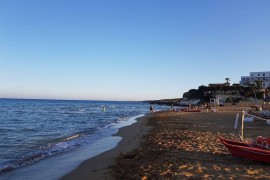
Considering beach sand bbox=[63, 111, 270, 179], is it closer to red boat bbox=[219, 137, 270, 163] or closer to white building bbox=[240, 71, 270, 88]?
red boat bbox=[219, 137, 270, 163]

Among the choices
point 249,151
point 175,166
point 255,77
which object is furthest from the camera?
point 255,77

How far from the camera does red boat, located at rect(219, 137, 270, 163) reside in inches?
421

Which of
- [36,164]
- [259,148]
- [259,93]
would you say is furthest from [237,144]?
[259,93]

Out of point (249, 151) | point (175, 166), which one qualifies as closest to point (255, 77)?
point (249, 151)

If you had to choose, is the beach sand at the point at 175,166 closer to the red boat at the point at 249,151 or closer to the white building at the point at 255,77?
the red boat at the point at 249,151

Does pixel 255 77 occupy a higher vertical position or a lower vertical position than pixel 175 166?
higher

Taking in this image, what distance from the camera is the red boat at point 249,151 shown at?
10695 millimetres

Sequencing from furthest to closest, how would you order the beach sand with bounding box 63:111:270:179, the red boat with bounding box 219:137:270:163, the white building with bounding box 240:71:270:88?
1. the white building with bounding box 240:71:270:88
2. the red boat with bounding box 219:137:270:163
3. the beach sand with bounding box 63:111:270:179

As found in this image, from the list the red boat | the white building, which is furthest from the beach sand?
the white building

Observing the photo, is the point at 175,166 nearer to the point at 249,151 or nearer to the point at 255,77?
the point at 249,151

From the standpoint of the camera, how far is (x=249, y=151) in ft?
36.6

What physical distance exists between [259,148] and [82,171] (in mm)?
6295

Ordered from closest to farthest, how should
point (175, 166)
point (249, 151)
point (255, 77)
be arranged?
point (175, 166) < point (249, 151) < point (255, 77)

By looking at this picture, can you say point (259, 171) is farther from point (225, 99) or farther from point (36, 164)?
point (225, 99)
